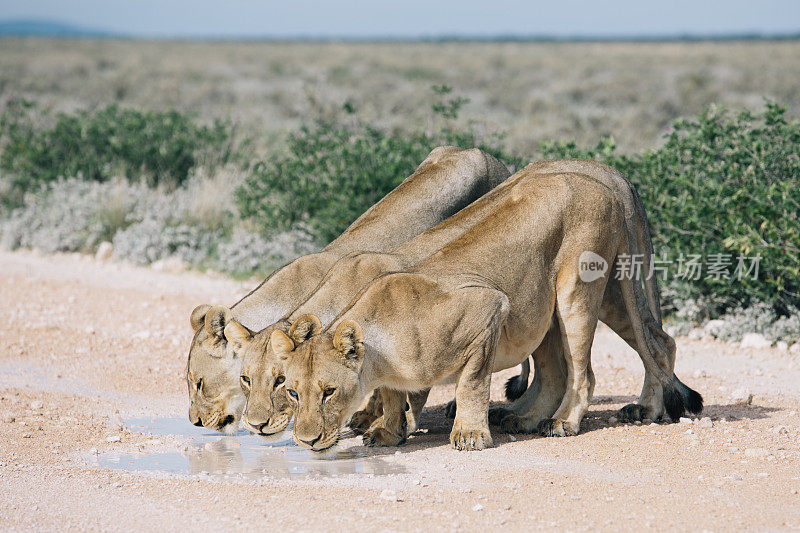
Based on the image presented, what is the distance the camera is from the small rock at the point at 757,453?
6.68 meters

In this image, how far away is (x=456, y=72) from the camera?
60.4 meters

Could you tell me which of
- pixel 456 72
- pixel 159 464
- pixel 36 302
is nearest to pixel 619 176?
pixel 159 464

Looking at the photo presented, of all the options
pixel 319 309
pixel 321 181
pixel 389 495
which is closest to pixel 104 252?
pixel 321 181

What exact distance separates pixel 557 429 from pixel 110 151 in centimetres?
1320

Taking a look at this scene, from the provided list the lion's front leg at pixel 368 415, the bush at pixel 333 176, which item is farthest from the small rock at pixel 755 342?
the lion's front leg at pixel 368 415

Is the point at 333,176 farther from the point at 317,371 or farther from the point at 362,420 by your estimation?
the point at 317,371

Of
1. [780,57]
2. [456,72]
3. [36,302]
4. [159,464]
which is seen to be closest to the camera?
[159,464]

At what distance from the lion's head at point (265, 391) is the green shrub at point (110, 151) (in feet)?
40.1

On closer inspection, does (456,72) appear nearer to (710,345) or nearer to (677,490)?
(710,345)

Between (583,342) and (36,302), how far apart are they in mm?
7626

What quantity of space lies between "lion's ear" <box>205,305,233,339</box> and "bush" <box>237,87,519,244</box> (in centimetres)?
680

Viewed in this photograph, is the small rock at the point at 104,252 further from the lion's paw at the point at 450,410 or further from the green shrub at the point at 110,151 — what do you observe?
the lion's paw at the point at 450,410

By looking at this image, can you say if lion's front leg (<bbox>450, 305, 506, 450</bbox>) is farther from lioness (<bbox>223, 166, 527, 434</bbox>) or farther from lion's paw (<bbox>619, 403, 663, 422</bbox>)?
lion's paw (<bbox>619, 403, 663, 422</bbox>)

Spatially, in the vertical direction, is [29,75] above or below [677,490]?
above
